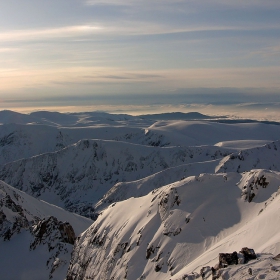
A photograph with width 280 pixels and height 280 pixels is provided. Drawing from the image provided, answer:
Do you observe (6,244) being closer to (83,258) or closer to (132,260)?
(83,258)

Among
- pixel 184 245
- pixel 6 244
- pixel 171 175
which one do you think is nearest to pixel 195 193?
pixel 184 245

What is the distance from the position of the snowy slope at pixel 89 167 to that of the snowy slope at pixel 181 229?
315 feet

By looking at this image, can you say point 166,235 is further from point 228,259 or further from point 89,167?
point 89,167

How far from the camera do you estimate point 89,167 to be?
483 ft

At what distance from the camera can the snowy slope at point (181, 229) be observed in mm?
27408

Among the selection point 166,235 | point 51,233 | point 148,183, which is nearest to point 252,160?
point 148,183

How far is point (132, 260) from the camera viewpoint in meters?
32.1

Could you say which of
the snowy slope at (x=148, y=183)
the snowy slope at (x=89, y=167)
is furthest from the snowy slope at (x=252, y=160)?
the snowy slope at (x=89, y=167)

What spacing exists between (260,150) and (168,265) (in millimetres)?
90521

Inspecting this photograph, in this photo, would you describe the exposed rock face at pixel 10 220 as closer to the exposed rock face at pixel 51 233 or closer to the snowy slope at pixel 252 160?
the exposed rock face at pixel 51 233

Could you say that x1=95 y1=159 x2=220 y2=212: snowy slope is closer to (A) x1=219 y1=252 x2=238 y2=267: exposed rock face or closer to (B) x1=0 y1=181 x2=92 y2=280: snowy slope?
(B) x1=0 y1=181 x2=92 y2=280: snowy slope

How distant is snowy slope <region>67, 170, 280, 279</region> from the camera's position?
27.4 metres

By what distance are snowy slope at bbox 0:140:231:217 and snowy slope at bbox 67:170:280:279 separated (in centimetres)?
9593

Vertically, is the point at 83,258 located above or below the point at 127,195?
above
